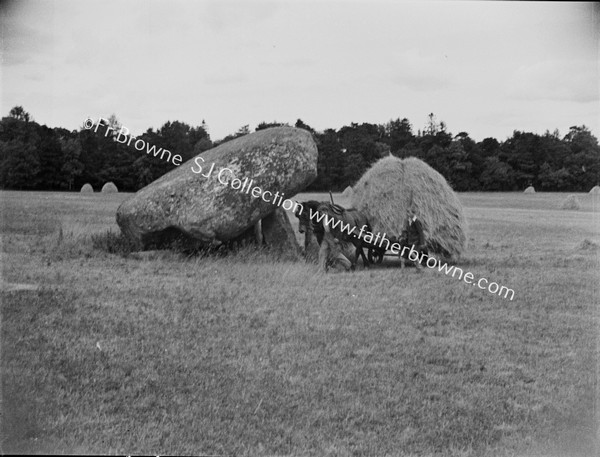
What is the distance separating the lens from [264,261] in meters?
10.4

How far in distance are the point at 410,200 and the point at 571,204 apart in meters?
16.2

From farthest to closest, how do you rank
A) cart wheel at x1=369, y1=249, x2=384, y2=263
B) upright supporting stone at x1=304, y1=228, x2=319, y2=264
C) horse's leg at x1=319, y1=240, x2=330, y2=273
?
cart wheel at x1=369, y1=249, x2=384, y2=263 < upright supporting stone at x1=304, y1=228, x2=319, y2=264 < horse's leg at x1=319, y1=240, x2=330, y2=273

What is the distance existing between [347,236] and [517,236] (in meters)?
7.75

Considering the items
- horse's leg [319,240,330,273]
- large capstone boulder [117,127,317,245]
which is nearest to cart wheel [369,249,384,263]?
horse's leg [319,240,330,273]

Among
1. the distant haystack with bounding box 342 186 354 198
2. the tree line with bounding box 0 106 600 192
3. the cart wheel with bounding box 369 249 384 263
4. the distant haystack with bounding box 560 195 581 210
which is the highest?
the tree line with bounding box 0 106 600 192

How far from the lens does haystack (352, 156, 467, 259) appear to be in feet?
35.5

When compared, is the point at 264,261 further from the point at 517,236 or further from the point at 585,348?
the point at 517,236

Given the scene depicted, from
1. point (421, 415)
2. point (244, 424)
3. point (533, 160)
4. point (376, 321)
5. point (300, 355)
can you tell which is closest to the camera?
point (244, 424)

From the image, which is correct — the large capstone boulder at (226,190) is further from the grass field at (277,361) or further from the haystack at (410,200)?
the grass field at (277,361)

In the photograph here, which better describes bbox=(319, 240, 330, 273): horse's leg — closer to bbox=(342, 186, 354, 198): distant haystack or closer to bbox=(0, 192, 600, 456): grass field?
bbox=(0, 192, 600, 456): grass field

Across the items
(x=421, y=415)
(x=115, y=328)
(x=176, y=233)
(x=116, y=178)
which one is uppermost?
(x=116, y=178)

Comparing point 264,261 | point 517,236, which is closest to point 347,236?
point 264,261

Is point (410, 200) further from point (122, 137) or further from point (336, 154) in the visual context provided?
point (122, 137)

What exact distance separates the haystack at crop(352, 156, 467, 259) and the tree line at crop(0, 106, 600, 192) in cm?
31
